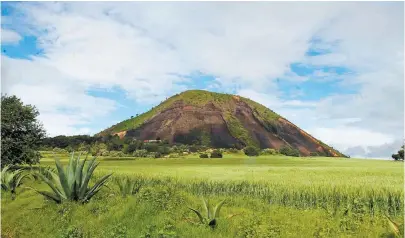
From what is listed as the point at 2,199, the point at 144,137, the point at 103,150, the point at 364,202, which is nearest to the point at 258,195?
the point at 364,202

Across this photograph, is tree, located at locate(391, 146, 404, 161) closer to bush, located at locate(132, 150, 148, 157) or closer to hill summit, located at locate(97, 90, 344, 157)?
bush, located at locate(132, 150, 148, 157)

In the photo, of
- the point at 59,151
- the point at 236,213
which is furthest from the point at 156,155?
the point at 236,213

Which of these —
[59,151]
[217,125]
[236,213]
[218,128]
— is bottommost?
[236,213]

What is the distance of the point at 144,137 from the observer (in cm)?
12350

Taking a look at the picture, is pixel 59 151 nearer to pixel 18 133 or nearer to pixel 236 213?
pixel 18 133

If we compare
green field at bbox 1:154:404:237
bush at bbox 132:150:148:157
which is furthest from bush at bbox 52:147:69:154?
green field at bbox 1:154:404:237

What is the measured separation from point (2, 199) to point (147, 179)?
6.41 metres

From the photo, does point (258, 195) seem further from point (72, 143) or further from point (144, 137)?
point (144, 137)

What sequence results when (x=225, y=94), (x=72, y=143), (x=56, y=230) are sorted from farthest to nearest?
1. (x=225, y=94)
2. (x=72, y=143)
3. (x=56, y=230)

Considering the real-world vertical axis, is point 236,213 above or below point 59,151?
below

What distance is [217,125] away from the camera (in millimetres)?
131500

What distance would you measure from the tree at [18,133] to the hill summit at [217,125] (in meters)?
85.8

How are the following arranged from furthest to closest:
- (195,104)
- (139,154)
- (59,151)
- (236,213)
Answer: (195,104)
(59,151)
(139,154)
(236,213)

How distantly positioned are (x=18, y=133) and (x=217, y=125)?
103 meters
